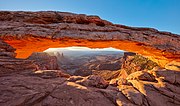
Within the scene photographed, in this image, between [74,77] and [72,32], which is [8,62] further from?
[72,32]

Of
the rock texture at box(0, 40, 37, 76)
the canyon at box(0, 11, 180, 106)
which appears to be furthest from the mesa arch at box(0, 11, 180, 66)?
the rock texture at box(0, 40, 37, 76)

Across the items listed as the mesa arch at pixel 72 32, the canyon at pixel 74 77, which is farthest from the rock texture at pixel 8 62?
the mesa arch at pixel 72 32

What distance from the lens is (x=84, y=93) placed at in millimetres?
11820

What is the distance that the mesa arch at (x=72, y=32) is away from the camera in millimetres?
13648

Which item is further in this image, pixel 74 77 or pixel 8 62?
pixel 74 77

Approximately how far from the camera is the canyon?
11000 mm

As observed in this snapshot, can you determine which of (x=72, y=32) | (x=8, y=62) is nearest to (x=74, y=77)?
(x=72, y=32)

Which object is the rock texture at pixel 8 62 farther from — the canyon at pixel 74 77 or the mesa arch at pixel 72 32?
the mesa arch at pixel 72 32

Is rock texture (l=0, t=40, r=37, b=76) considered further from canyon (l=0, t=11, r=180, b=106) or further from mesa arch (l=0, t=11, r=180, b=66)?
mesa arch (l=0, t=11, r=180, b=66)

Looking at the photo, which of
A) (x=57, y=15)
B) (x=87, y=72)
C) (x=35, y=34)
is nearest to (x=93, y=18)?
(x=57, y=15)

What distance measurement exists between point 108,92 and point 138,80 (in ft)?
16.5

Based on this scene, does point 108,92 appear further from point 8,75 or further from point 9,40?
point 9,40

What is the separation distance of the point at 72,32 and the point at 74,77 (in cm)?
467

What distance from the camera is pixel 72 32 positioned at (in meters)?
14.3
